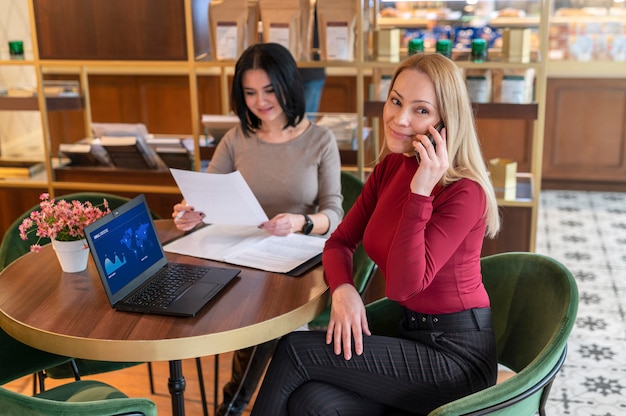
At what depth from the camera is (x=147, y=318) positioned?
1.72 m

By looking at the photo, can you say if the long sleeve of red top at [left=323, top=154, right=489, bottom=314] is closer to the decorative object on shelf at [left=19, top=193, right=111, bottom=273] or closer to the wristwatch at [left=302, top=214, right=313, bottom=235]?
the wristwatch at [left=302, top=214, right=313, bottom=235]

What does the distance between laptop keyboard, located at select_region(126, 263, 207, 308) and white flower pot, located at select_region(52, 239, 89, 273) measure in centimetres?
23

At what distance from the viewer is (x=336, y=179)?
8.50 feet

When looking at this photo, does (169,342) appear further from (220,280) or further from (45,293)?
(45,293)

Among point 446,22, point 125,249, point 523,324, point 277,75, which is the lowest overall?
point 523,324

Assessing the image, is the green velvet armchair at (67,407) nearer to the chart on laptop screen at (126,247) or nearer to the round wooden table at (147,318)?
the round wooden table at (147,318)

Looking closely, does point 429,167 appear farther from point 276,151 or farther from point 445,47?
point 445,47

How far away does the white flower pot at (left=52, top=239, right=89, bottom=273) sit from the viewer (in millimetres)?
1989

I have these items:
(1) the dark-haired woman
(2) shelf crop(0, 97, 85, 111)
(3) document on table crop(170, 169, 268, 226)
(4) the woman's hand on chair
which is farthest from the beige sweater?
(2) shelf crop(0, 97, 85, 111)

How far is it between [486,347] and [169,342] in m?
0.75

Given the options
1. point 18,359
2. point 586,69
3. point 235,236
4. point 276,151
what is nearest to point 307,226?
point 235,236

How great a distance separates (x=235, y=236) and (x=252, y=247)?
0.14 meters

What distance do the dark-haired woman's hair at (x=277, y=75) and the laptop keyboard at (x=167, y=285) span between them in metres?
0.78

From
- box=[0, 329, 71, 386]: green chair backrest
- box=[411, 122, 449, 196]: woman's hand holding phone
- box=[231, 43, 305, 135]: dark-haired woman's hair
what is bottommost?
box=[0, 329, 71, 386]: green chair backrest
